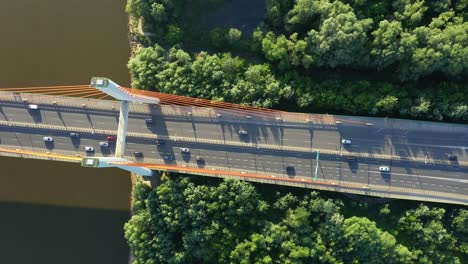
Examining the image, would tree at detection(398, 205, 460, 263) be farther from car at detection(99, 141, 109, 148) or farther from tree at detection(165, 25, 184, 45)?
car at detection(99, 141, 109, 148)

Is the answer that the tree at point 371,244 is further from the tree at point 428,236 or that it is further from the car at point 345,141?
the car at point 345,141

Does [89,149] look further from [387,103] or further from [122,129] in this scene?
[387,103]

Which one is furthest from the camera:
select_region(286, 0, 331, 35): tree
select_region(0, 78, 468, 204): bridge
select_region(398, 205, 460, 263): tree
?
select_region(0, 78, 468, 204): bridge

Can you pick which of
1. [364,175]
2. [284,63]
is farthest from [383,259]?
[284,63]

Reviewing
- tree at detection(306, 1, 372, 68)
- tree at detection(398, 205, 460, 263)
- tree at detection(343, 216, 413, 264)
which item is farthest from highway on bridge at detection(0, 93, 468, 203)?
tree at detection(306, 1, 372, 68)

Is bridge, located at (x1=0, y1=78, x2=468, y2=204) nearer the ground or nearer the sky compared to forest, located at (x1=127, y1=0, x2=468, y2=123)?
nearer the ground

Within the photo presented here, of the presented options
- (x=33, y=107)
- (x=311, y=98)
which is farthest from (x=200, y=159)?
(x=33, y=107)

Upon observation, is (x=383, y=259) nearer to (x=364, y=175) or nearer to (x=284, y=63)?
(x=364, y=175)
